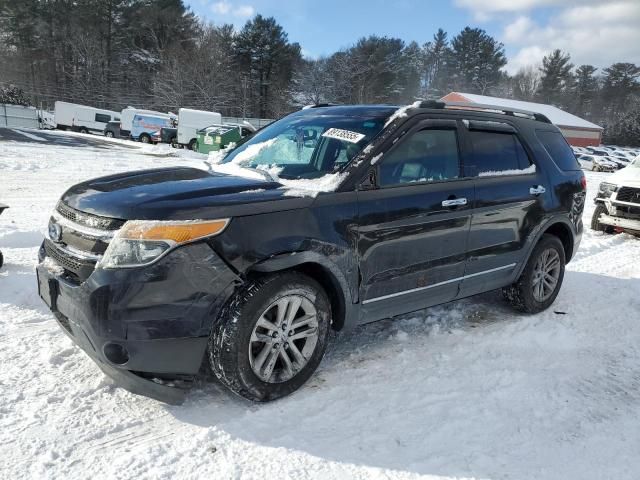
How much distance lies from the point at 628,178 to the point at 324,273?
7.72 metres

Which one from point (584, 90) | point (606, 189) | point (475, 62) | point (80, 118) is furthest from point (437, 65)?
point (606, 189)

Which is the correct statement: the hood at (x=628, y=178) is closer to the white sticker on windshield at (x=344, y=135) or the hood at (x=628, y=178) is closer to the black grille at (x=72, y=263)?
the white sticker on windshield at (x=344, y=135)

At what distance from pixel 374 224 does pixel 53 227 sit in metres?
2.01

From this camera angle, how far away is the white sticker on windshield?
3.45 meters

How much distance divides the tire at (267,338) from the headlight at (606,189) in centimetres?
772

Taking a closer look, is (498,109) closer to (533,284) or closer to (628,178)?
(533,284)

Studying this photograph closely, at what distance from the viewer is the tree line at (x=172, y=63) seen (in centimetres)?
5422

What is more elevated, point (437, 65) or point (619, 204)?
point (437, 65)

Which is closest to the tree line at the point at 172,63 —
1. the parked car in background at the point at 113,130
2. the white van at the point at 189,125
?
the parked car in background at the point at 113,130

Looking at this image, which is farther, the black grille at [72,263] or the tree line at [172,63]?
the tree line at [172,63]

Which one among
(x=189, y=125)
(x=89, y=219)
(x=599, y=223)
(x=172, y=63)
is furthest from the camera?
(x=172, y=63)

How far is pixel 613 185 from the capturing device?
344 inches

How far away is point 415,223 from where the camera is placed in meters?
3.45

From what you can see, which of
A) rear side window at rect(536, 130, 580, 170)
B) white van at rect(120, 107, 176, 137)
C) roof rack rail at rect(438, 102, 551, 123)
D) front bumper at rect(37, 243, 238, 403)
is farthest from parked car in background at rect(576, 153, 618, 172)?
front bumper at rect(37, 243, 238, 403)
